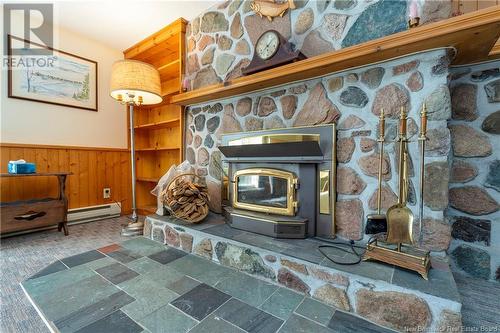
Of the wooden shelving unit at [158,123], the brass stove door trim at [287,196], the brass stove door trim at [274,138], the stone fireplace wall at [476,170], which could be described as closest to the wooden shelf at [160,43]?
the wooden shelving unit at [158,123]

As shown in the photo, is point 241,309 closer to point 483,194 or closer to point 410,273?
point 410,273

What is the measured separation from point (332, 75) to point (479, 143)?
924 millimetres

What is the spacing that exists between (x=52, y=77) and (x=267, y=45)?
2.39 metres

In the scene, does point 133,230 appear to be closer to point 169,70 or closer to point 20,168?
point 20,168

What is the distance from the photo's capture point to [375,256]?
43.5 inches

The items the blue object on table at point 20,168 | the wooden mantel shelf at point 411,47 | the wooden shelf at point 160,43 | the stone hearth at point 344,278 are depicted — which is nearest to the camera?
the stone hearth at point 344,278

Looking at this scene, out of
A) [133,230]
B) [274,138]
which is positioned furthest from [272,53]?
[133,230]

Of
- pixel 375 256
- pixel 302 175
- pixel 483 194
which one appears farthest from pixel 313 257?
pixel 483 194

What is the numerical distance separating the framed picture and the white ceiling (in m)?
0.35

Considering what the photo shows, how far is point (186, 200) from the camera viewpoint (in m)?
1.80

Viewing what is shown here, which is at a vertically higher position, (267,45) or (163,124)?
(267,45)

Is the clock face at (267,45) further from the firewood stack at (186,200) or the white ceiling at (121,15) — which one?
the firewood stack at (186,200)

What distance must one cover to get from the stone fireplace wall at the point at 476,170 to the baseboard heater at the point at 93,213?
3343mm

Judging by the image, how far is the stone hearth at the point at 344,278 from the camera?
2.86 feet
